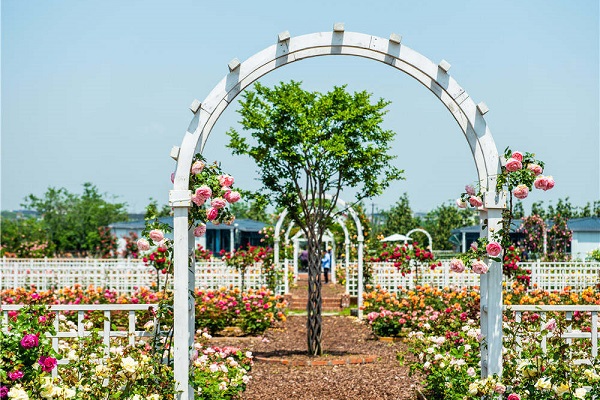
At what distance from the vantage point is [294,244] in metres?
21.4

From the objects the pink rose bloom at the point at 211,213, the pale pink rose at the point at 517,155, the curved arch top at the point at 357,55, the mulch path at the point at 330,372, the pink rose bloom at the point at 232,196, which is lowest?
the mulch path at the point at 330,372

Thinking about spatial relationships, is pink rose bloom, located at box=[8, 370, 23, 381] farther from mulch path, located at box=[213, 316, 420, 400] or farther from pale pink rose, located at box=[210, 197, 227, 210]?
mulch path, located at box=[213, 316, 420, 400]

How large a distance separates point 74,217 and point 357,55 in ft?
122

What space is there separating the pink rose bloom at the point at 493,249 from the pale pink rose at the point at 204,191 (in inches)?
78.3

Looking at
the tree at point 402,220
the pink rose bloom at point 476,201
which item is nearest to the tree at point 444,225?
the tree at point 402,220

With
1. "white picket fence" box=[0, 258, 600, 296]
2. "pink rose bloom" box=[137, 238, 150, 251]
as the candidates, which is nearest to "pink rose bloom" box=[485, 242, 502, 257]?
"pink rose bloom" box=[137, 238, 150, 251]

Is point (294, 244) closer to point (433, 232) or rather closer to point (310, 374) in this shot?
point (310, 374)

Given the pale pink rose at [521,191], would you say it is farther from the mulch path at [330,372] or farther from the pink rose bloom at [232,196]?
the mulch path at [330,372]

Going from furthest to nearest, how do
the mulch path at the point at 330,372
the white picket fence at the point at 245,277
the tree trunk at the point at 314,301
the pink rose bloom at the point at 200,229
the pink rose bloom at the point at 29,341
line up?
the white picket fence at the point at 245,277 < the tree trunk at the point at 314,301 < the mulch path at the point at 330,372 < the pink rose bloom at the point at 200,229 < the pink rose bloom at the point at 29,341

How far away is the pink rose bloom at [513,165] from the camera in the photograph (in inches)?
213

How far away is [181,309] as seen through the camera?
546cm

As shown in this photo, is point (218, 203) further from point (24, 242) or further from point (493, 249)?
point (24, 242)

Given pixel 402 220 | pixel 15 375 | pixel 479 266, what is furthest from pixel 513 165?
pixel 402 220

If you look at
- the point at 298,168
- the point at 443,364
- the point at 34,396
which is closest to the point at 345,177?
the point at 298,168
